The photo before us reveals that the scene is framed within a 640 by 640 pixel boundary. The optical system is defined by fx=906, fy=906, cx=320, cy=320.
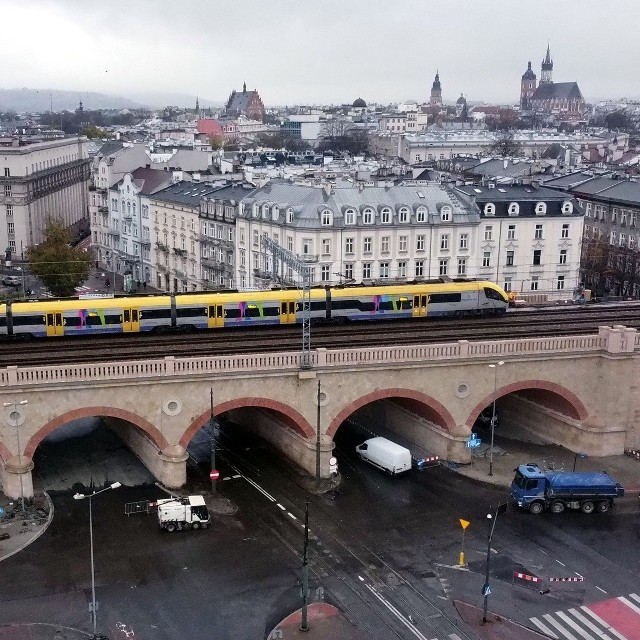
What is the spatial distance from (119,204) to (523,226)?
5721 cm

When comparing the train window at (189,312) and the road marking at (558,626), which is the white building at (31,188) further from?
the road marking at (558,626)

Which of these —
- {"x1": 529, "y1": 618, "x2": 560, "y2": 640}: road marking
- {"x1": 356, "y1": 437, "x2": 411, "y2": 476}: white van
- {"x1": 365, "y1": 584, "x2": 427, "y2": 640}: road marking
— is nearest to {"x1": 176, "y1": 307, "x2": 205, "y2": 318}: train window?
{"x1": 356, "y1": 437, "x2": 411, "y2": 476}: white van

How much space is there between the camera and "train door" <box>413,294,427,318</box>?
70.5 m

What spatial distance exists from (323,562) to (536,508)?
13832mm

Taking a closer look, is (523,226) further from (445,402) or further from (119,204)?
(119,204)

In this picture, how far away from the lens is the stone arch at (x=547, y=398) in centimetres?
5925

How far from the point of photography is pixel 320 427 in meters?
56.1

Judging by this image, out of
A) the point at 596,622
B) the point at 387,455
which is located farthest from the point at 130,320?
the point at 596,622

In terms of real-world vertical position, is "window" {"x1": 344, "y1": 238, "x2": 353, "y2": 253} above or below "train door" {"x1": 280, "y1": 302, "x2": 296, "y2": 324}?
above

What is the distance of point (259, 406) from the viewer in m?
55.3

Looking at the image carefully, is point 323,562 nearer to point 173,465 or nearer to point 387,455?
point 173,465

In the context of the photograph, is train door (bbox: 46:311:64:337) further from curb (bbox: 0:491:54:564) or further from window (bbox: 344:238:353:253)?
window (bbox: 344:238:353:253)

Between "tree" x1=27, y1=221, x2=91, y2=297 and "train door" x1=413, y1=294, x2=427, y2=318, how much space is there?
43624mm

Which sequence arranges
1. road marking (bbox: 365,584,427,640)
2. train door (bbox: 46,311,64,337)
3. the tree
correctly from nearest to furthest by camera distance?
road marking (bbox: 365,584,427,640) < train door (bbox: 46,311,64,337) < the tree
